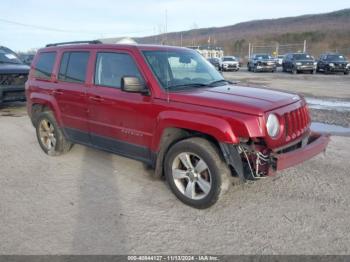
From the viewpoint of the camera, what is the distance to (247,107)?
400 cm

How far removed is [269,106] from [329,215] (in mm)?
1383

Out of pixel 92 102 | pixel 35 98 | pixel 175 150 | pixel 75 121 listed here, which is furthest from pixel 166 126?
pixel 35 98

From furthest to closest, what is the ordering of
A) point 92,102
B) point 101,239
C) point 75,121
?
1. point 75,121
2. point 92,102
3. point 101,239

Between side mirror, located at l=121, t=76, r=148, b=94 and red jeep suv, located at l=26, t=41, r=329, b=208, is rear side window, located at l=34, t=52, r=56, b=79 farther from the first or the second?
side mirror, located at l=121, t=76, r=148, b=94

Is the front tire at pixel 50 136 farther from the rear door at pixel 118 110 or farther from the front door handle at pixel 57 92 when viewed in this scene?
the rear door at pixel 118 110

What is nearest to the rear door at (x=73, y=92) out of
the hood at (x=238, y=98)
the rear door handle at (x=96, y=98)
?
the rear door handle at (x=96, y=98)

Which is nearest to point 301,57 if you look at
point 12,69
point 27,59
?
point 27,59

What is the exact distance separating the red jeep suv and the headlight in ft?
0.04

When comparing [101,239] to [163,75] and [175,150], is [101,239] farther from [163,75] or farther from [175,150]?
[163,75]

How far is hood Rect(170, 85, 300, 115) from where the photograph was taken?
4039 mm

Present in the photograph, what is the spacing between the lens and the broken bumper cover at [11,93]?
1078 cm

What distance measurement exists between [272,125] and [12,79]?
373 inches

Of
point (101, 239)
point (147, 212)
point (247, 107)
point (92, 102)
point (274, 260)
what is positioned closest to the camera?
point (274, 260)

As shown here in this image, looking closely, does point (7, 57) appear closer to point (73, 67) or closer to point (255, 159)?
point (73, 67)
